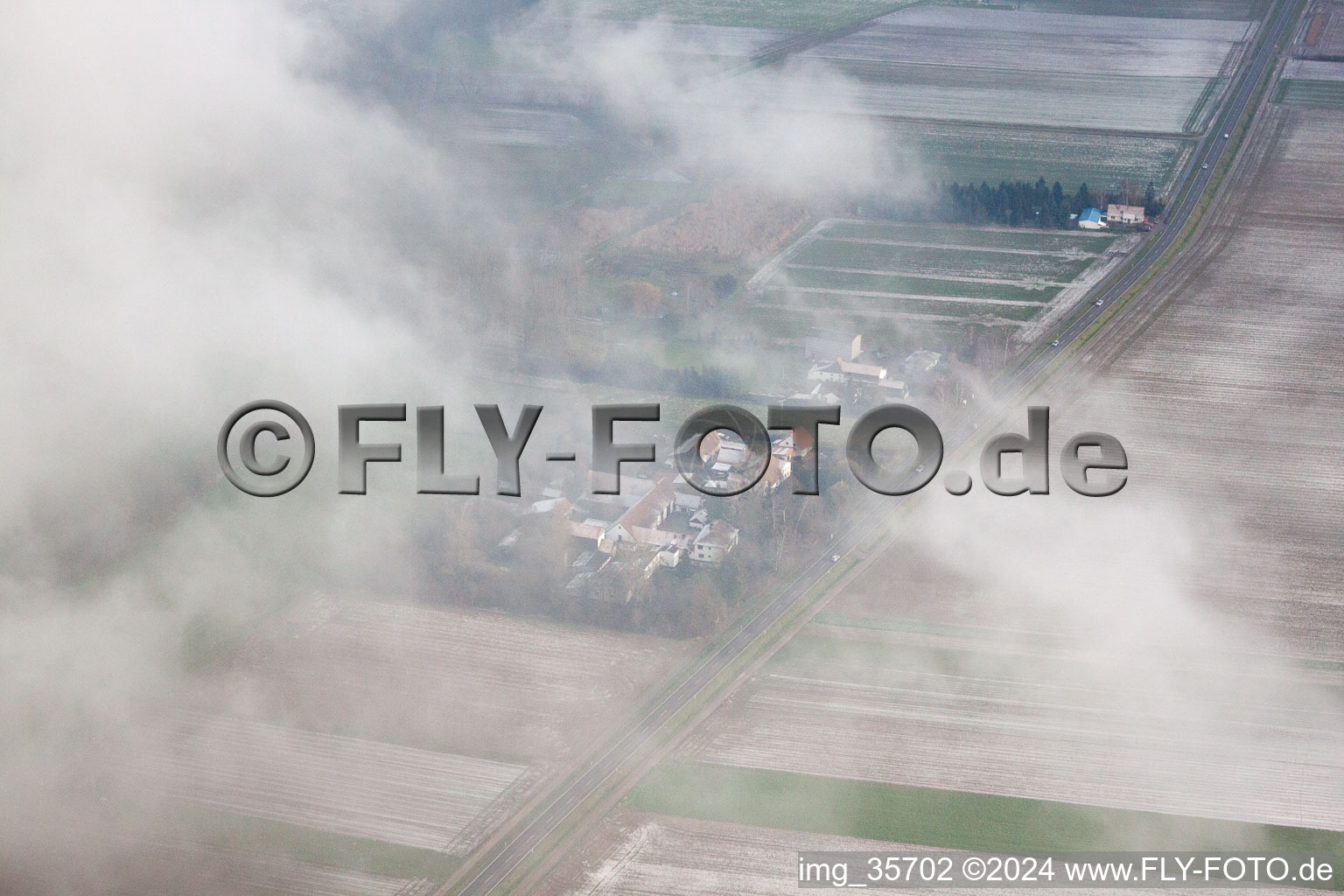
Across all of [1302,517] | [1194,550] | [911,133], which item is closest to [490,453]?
[1194,550]

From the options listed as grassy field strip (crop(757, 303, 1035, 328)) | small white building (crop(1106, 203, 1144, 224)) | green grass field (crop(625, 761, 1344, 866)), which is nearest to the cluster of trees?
small white building (crop(1106, 203, 1144, 224))

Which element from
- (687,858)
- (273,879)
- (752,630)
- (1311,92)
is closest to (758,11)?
(1311,92)

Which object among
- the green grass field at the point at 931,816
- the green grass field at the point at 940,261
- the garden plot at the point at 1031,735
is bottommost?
the green grass field at the point at 931,816

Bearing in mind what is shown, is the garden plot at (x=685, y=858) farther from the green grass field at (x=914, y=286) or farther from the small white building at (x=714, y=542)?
the green grass field at (x=914, y=286)

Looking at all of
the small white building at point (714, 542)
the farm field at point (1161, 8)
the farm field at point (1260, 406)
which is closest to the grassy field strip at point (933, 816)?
the farm field at point (1260, 406)

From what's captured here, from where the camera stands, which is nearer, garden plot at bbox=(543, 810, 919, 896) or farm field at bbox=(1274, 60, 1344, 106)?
garden plot at bbox=(543, 810, 919, 896)

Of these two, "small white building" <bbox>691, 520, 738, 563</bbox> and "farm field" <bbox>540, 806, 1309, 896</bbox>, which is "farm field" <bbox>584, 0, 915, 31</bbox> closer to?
"small white building" <bbox>691, 520, 738, 563</bbox>
